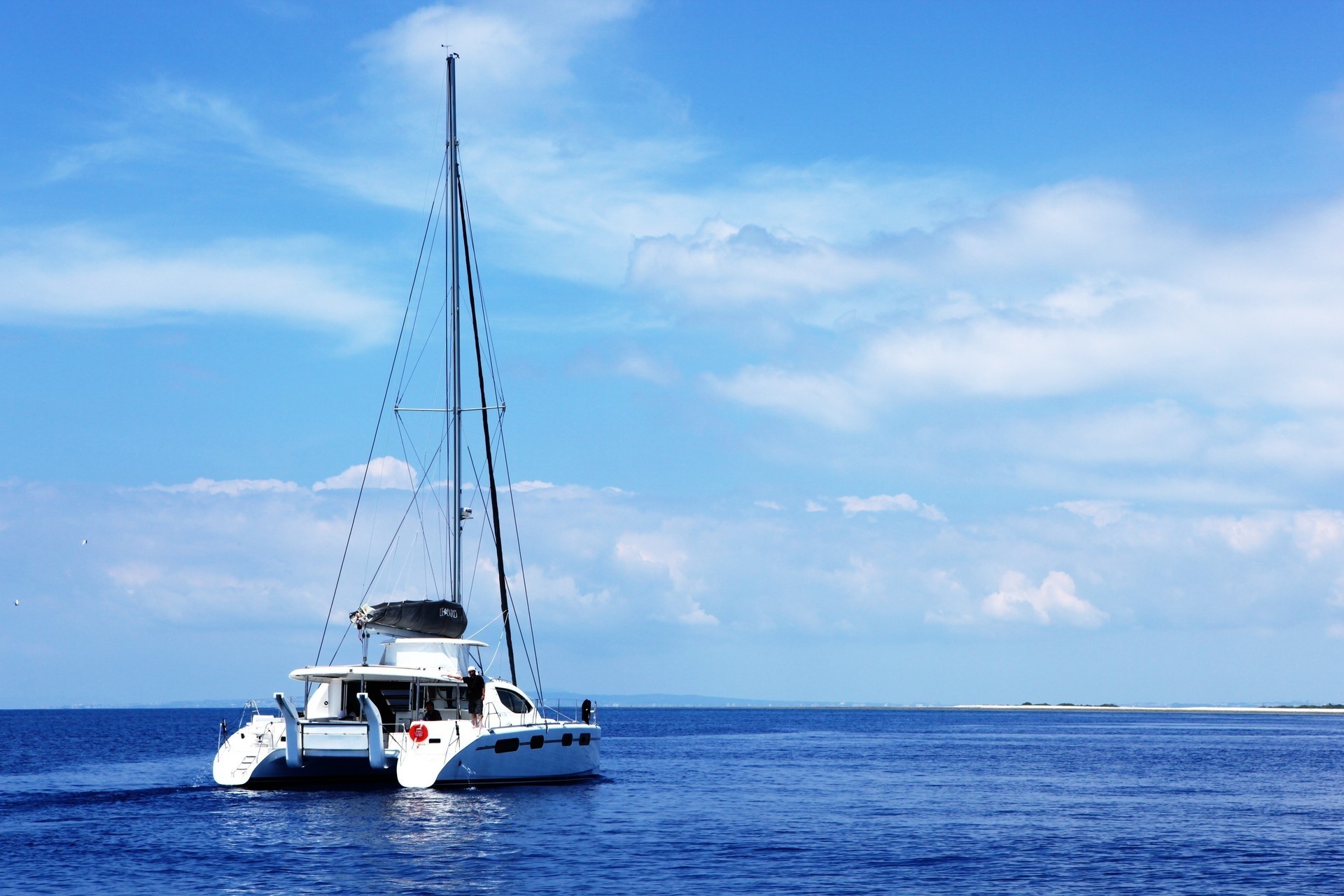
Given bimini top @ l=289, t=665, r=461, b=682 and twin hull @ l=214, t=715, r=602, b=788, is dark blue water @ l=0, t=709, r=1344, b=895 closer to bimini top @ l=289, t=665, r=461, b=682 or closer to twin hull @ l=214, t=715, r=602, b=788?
twin hull @ l=214, t=715, r=602, b=788

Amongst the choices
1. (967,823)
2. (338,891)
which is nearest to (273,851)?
(338,891)

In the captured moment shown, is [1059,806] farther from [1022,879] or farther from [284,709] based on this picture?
[284,709]

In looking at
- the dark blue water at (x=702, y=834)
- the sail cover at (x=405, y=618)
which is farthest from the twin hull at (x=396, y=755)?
the sail cover at (x=405, y=618)

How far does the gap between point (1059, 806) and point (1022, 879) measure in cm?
1657

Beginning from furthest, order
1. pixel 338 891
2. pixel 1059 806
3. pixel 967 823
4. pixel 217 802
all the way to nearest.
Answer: pixel 1059 806
pixel 217 802
pixel 967 823
pixel 338 891

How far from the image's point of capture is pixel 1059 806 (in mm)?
42125

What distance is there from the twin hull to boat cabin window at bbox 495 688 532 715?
44.1 inches

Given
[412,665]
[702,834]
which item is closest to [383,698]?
[412,665]

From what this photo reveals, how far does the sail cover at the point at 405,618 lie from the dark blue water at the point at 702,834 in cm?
536

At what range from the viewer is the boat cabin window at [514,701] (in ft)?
140

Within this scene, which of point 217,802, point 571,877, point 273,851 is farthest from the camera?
point 217,802

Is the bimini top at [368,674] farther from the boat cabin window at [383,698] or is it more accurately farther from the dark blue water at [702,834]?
the dark blue water at [702,834]

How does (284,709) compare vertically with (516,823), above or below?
above

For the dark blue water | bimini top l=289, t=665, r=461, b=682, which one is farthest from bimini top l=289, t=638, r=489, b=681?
the dark blue water
